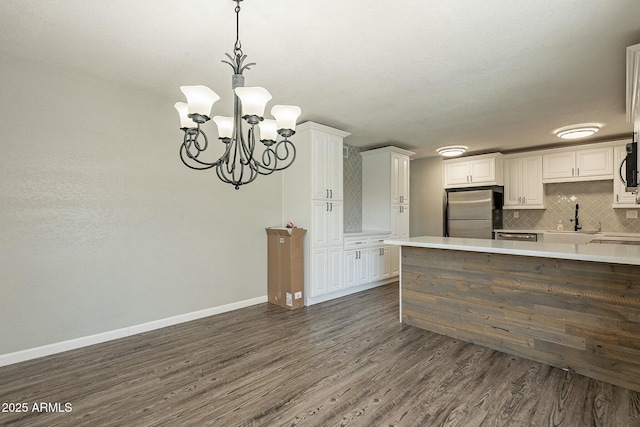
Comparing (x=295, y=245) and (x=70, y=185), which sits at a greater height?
(x=70, y=185)

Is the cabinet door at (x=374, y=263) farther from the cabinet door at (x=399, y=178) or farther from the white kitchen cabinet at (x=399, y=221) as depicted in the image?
the cabinet door at (x=399, y=178)

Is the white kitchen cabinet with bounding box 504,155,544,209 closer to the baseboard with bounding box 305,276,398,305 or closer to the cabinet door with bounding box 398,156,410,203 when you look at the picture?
the cabinet door with bounding box 398,156,410,203

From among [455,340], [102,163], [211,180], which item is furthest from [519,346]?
[102,163]

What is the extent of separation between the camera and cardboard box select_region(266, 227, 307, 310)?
13.0 ft

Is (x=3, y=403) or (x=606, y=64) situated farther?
(x=606, y=64)

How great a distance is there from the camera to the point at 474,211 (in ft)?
18.8

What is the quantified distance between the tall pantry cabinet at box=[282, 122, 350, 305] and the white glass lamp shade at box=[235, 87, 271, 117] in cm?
235

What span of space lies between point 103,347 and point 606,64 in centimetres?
508

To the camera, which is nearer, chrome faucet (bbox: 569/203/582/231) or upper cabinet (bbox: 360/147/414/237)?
chrome faucet (bbox: 569/203/582/231)

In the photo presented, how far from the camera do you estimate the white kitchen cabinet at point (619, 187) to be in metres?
4.60

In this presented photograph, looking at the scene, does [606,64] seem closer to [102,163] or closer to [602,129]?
[602,129]

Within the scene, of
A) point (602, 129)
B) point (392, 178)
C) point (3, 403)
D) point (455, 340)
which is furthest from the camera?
point (392, 178)

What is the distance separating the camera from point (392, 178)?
214 inches

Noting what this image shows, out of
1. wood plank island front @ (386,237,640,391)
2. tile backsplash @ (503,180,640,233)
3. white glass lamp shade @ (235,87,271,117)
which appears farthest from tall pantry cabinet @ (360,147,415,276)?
white glass lamp shade @ (235,87,271,117)
